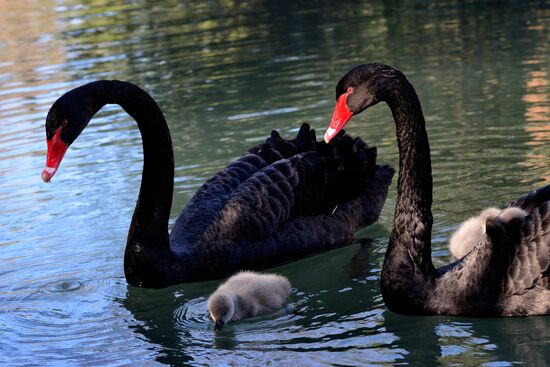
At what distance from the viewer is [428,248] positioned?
4773 mm

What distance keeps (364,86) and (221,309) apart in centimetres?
126

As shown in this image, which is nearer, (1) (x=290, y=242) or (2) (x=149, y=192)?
(2) (x=149, y=192)

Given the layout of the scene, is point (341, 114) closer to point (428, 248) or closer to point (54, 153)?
point (428, 248)

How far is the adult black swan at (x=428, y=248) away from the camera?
14.6 ft

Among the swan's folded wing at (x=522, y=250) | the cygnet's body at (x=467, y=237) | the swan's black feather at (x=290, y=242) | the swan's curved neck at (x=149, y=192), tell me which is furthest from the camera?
the swan's black feather at (x=290, y=242)

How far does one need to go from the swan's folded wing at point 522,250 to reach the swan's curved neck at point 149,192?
6.35ft

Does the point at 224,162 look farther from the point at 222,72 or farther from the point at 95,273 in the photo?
the point at 222,72

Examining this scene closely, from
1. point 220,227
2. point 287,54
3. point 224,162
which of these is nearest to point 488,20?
point 287,54

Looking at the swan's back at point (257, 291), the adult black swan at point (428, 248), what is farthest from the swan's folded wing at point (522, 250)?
the swan's back at point (257, 291)

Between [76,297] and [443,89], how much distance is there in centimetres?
495

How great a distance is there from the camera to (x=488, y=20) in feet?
41.1

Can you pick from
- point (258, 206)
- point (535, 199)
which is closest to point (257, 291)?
point (258, 206)

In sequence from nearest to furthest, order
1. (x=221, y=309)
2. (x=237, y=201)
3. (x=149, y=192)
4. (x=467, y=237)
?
(x=221, y=309)
(x=467, y=237)
(x=149, y=192)
(x=237, y=201)

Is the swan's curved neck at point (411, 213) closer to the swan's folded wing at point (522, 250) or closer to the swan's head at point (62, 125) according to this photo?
the swan's folded wing at point (522, 250)
